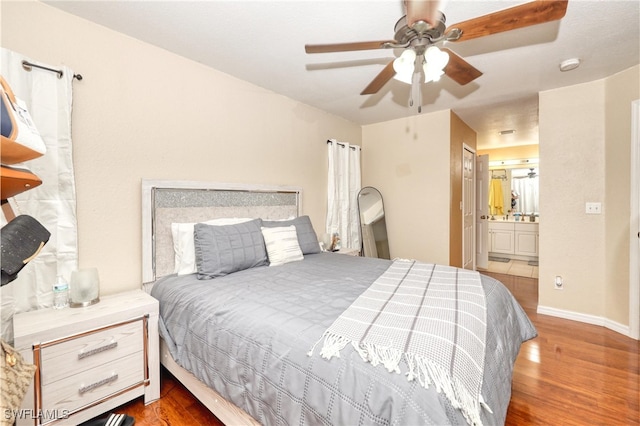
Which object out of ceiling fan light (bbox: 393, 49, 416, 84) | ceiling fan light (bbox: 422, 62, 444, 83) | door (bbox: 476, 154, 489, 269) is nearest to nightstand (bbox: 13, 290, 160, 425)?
ceiling fan light (bbox: 393, 49, 416, 84)

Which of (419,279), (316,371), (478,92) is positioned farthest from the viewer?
(478,92)

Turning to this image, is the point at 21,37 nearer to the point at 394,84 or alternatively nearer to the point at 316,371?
the point at 316,371

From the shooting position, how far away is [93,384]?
154 cm

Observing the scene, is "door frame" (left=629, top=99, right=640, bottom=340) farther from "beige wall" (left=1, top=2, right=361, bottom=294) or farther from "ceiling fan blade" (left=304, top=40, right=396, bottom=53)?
"beige wall" (left=1, top=2, right=361, bottom=294)

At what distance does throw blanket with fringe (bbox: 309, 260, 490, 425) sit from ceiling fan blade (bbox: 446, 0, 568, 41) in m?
1.36

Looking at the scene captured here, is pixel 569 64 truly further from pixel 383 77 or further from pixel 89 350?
pixel 89 350

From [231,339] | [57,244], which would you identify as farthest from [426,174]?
[57,244]

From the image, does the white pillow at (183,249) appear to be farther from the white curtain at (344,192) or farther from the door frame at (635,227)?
the door frame at (635,227)

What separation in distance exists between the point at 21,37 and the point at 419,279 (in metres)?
2.86

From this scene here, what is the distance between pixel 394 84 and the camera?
294 centimetres

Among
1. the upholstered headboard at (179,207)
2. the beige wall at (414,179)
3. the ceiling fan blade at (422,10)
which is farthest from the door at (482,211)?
the ceiling fan blade at (422,10)

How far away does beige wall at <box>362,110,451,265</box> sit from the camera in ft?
12.3

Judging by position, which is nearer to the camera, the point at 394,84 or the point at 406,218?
the point at 394,84

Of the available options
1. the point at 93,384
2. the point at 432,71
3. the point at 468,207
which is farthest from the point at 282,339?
the point at 468,207
